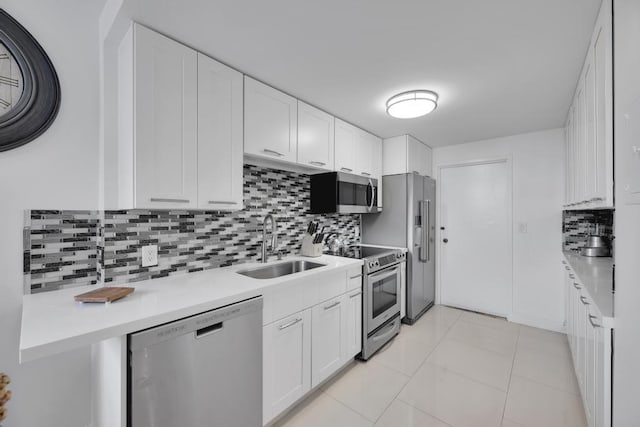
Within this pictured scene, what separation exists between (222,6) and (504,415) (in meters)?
2.98

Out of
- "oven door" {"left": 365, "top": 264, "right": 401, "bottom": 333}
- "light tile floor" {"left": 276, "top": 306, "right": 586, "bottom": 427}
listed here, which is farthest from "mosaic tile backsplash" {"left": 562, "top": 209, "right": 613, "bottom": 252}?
"oven door" {"left": 365, "top": 264, "right": 401, "bottom": 333}

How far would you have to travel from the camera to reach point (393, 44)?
1.58m

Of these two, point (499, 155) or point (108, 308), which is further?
point (499, 155)

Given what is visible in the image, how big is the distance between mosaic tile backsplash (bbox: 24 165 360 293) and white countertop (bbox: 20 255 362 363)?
86mm

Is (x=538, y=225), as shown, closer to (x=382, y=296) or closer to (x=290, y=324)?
(x=382, y=296)

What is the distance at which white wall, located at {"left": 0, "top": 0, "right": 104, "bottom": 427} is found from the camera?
1.33 metres

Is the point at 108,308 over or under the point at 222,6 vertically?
under

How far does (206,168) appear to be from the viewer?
1669 millimetres

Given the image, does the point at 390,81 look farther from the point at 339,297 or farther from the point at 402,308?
the point at 402,308

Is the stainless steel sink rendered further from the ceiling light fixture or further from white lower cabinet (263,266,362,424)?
the ceiling light fixture

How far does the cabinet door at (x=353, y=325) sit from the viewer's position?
2281 mm

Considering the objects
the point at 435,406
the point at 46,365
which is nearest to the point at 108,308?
the point at 46,365

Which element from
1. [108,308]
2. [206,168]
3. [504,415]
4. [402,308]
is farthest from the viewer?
[402,308]

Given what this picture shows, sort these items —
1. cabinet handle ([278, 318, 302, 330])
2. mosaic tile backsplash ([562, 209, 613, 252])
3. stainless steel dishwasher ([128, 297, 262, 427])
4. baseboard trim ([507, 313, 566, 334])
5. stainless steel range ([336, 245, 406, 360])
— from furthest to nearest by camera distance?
1. baseboard trim ([507, 313, 566, 334])
2. mosaic tile backsplash ([562, 209, 613, 252])
3. stainless steel range ([336, 245, 406, 360])
4. cabinet handle ([278, 318, 302, 330])
5. stainless steel dishwasher ([128, 297, 262, 427])
